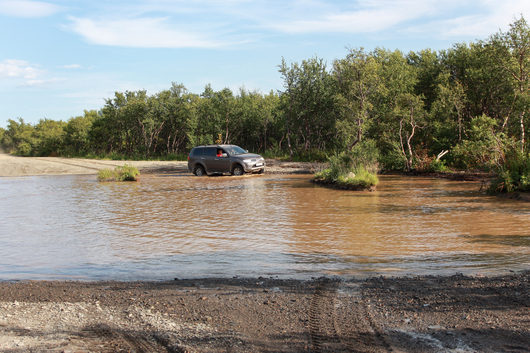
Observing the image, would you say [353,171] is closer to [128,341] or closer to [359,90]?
[359,90]

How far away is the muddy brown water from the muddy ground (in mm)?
782

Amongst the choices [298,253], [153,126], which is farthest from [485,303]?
[153,126]

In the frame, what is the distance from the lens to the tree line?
74.1 feet

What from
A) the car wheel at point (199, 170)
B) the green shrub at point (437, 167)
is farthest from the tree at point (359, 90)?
the car wheel at point (199, 170)

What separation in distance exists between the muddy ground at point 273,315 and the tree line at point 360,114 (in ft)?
40.5

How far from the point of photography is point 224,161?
25.8 metres

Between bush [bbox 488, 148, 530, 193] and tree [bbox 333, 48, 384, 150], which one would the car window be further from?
bush [bbox 488, 148, 530, 193]

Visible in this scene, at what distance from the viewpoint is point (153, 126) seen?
46.6 meters

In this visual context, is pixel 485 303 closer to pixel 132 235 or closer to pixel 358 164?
pixel 132 235

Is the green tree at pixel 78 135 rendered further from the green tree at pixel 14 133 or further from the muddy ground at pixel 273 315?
the muddy ground at pixel 273 315

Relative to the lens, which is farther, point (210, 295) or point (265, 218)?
point (265, 218)

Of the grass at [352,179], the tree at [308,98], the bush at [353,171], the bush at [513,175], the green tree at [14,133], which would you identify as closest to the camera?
the bush at [513,175]

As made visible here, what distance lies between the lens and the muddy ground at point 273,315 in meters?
3.69

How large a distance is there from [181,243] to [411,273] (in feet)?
14.3
